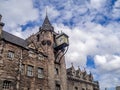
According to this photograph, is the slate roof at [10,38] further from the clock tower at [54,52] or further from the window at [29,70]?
the clock tower at [54,52]

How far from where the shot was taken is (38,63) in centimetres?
2939

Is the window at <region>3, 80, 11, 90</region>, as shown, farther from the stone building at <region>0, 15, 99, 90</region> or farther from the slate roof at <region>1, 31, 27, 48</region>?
the slate roof at <region>1, 31, 27, 48</region>

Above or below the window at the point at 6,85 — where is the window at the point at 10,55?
above

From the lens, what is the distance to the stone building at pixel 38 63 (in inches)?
974

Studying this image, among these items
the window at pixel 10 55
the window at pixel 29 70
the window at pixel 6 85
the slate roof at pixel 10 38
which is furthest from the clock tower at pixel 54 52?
the window at pixel 6 85

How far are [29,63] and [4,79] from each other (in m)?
5.07

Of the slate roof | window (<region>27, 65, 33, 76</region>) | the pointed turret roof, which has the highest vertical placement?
the pointed turret roof

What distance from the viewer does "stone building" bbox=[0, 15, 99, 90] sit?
81.2ft

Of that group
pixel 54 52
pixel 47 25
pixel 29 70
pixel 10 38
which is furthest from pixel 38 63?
pixel 47 25

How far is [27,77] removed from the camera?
87.7ft

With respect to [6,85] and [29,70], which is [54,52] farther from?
[6,85]

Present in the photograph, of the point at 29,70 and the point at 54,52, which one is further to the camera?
the point at 54,52

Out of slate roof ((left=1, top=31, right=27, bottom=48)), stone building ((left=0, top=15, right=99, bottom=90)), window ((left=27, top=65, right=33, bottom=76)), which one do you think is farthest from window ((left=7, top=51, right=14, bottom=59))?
window ((left=27, top=65, right=33, bottom=76))

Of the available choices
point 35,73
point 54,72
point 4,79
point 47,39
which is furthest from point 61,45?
point 4,79
